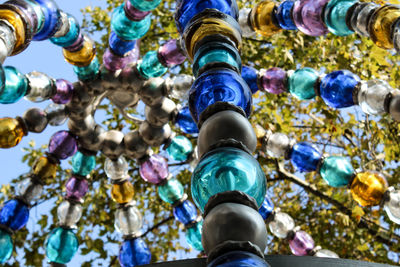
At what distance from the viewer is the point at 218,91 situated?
193cm

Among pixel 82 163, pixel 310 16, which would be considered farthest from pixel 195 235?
pixel 310 16

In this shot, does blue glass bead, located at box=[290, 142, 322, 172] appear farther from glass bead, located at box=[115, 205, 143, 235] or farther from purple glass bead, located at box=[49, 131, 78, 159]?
purple glass bead, located at box=[49, 131, 78, 159]

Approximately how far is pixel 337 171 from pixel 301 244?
2.57ft

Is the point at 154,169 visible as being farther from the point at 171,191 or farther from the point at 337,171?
the point at 337,171

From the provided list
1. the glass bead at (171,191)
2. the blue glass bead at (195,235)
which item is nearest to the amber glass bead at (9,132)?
the glass bead at (171,191)

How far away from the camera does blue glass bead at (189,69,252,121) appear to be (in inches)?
76.0

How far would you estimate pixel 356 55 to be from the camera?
5.95m

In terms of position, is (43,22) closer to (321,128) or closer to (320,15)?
(320,15)

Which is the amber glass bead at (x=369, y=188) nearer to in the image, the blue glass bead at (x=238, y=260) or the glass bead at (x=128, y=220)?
the glass bead at (x=128, y=220)

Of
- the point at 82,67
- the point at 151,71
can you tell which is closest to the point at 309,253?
the point at 151,71

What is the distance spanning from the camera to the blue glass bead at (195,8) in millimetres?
2346

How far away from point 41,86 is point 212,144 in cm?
222

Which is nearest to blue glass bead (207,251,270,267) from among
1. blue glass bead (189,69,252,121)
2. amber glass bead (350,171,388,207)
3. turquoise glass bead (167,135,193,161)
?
blue glass bead (189,69,252,121)

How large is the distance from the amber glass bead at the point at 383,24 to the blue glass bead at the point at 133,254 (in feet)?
8.59
